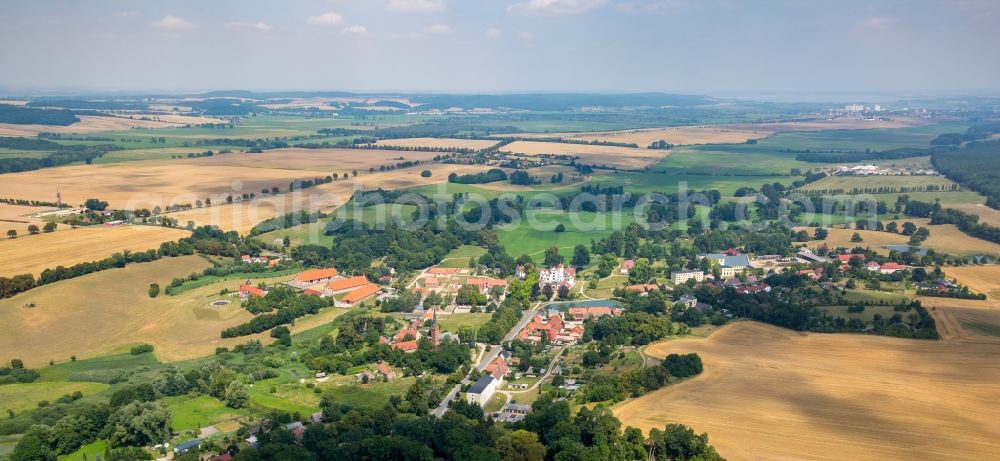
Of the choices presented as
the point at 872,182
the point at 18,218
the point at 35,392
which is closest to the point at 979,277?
the point at 872,182

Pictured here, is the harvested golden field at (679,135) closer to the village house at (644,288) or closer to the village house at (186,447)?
the village house at (644,288)

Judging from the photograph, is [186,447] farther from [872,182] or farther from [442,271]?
[872,182]

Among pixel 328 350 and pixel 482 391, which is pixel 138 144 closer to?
pixel 328 350

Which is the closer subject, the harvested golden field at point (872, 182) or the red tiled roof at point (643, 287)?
the red tiled roof at point (643, 287)

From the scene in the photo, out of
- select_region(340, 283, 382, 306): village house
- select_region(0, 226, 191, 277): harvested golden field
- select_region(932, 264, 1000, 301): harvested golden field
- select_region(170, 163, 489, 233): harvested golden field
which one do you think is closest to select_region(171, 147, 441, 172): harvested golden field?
select_region(170, 163, 489, 233): harvested golden field

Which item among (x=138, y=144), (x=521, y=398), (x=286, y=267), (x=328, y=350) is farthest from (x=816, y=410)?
(x=138, y=144)

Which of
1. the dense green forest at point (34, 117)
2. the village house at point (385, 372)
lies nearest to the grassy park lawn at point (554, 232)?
the village house at point (385, 372)

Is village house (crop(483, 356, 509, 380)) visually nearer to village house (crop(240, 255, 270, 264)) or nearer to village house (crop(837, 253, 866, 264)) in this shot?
village house (crop(240, 255, 270, 264))
